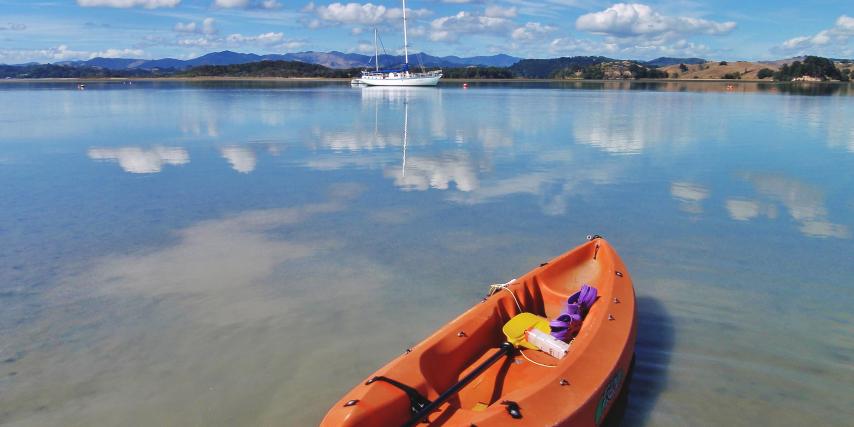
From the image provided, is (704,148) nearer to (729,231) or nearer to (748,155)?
(748,155)

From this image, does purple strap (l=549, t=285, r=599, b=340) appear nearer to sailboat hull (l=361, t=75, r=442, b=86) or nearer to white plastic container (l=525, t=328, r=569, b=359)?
white plastic container (l=525, t=328, r=569, b=359)

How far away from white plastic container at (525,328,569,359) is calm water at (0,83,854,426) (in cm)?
92

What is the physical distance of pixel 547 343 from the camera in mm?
6051

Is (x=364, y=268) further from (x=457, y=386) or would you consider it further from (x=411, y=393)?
(x=411, y=393)

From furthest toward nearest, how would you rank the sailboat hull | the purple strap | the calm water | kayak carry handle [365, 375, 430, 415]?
1. the sailboat hull
2. the purple strap
3. the calm water
4. kayak carry handle [365, 375, 430, 415]

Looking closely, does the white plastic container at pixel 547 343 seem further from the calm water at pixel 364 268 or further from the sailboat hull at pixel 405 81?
the sailboat hull at pixel 405 81

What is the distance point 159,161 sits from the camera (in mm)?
19844

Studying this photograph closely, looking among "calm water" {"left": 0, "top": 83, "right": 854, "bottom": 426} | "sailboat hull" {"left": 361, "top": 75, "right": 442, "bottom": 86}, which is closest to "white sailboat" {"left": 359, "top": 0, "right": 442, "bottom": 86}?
"sailboat hull" {"left": 361, "top": 75, "right": 442, "bottom": 86}

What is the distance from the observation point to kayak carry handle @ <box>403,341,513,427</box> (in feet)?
14.9

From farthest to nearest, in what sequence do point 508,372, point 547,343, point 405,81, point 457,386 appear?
point 405,81 → point 547,343 → point 508,372 → point 457,386

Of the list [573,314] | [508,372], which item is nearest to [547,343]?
[508,372]

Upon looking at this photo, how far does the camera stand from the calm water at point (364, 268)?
245 inches

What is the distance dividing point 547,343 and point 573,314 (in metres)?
0.79

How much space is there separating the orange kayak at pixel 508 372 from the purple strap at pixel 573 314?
0.40 feet
